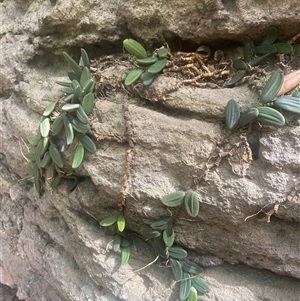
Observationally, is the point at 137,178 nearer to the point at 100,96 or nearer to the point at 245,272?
the point at 100,96

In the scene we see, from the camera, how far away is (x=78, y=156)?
46.2 inches

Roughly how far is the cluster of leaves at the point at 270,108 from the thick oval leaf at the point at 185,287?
21.7 inches

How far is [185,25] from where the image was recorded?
45.1 inches

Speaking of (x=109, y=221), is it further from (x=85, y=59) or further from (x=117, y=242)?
(x=85, y=59)

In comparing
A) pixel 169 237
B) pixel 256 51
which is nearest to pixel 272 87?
pixel 256 51

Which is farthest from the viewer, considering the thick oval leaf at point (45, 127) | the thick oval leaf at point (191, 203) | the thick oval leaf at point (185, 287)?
the thick oval leaf at point (45, 127)

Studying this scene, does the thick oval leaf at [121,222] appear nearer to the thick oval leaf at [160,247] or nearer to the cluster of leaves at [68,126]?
the thick oval leaf at [160,247]

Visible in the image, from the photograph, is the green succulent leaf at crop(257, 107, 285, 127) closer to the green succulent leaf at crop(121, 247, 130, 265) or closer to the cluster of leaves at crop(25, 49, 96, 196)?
the cluster of leaves at crop(25, 49, 96, 196)

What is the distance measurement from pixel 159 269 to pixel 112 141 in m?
0.51

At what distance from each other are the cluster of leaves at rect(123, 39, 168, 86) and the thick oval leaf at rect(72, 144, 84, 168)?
0.28 metres

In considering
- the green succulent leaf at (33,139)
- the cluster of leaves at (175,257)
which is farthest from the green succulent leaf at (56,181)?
the cluster of leaves at (175,257)

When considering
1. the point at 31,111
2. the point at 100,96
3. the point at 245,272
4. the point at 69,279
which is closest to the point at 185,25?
the point at 100,96

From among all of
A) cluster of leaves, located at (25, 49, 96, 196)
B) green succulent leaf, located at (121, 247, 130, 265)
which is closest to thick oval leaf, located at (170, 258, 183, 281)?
green succulent leaf, located at (121, 247, 130, 265)

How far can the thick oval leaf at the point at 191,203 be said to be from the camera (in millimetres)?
1038
